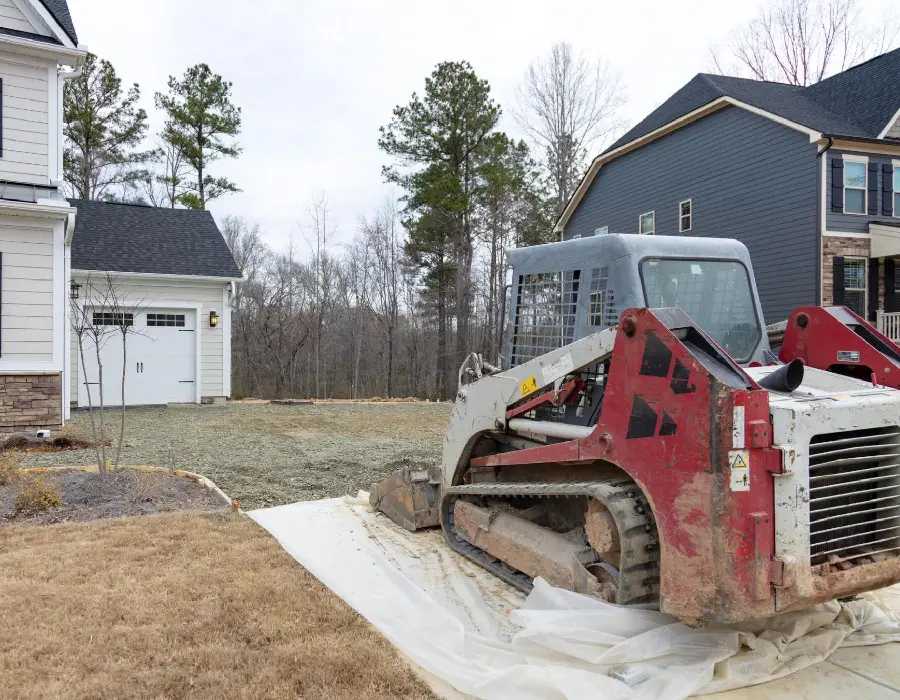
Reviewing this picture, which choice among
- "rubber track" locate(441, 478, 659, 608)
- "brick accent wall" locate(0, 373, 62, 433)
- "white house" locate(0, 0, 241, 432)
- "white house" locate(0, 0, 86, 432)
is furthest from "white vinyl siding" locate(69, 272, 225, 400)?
"rubber track" locate(441, 478, 659, 608)

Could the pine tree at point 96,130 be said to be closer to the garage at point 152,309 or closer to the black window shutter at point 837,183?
the garage at point 152,309

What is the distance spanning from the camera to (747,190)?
16.7 meters

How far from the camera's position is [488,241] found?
26.0m

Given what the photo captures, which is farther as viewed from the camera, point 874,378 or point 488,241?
point 488,241

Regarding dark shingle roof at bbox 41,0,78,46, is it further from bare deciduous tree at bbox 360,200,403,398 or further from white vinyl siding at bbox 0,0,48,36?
bare deciduous tree at bbox 360,200,403,398

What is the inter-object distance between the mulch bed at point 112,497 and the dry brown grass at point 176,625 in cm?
56

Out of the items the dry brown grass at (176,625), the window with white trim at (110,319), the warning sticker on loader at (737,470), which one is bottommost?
the dry brown grass at (176,625)

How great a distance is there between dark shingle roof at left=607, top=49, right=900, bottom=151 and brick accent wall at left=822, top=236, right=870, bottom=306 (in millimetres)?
2334

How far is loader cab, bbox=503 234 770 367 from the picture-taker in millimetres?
3787

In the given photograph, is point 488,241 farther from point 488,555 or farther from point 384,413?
point 488,555

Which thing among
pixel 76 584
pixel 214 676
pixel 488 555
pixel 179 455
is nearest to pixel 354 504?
pixel 488 555

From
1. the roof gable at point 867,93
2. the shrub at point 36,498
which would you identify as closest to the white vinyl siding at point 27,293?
the shrub at point 36,498

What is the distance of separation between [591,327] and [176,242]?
48.0 feet

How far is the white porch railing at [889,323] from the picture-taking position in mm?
15016
